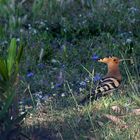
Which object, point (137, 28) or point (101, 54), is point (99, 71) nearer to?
point (101, 54)

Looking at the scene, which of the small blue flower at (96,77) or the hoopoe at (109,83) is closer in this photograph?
the hoopoe at (109,83)

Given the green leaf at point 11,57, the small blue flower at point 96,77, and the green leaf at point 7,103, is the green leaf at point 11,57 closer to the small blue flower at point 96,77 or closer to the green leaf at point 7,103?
the green leaf at point 7,103

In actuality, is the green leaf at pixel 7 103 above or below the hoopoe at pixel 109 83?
above

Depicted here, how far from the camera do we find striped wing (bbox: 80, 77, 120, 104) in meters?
5.09

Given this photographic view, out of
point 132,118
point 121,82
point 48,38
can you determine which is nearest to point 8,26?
point 48,38

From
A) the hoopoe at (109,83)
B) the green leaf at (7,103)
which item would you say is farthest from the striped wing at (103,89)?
the green leaf at (7,103)

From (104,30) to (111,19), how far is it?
0.69ft

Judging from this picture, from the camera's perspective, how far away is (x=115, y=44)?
6500mm

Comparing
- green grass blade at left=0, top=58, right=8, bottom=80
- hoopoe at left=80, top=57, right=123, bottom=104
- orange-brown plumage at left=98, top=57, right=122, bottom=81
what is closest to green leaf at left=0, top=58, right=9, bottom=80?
green grass blade at left=0, top=58, right=8, bottom=80

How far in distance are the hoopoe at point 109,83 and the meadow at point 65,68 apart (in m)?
0.07

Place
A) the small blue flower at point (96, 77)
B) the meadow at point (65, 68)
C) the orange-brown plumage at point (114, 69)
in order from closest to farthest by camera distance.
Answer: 1. the meadow at point (65, 68)
2. the orange-brown plumage at point (114, 69)
3. the small blue flower at point (96, 77)

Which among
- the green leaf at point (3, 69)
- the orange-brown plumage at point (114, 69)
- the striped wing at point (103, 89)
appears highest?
the green leaf at point (3, 69)

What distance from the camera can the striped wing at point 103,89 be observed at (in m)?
5.09

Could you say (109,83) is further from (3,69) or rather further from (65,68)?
(3,69)
